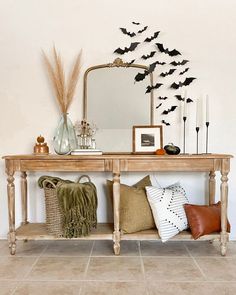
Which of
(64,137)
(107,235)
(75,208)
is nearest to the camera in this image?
(75,208)

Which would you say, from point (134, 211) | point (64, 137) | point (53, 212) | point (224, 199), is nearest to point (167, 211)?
point (134, 211)

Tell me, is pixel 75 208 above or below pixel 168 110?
below

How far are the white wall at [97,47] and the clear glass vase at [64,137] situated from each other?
6.8 inches

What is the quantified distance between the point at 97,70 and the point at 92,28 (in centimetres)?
38

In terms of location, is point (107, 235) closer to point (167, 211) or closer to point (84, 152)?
point (167, 211)

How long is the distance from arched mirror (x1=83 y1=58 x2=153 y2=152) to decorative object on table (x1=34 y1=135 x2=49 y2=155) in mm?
437

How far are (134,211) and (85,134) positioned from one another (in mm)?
786

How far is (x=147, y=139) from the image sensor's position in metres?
2.67

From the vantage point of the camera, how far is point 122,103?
2787mm

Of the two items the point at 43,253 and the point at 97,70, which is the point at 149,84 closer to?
the point at 97,70

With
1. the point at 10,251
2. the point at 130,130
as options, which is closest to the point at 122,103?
the point at 130,130

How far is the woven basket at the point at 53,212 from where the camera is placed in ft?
7.75

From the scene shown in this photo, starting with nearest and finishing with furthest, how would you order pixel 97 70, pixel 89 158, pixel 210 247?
pixel 89 158 → pixel 210 247 → pixel 97 70

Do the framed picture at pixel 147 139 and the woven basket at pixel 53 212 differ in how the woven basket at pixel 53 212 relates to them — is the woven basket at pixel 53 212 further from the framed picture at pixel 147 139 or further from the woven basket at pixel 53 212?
the framed picture at pixel 147 139
